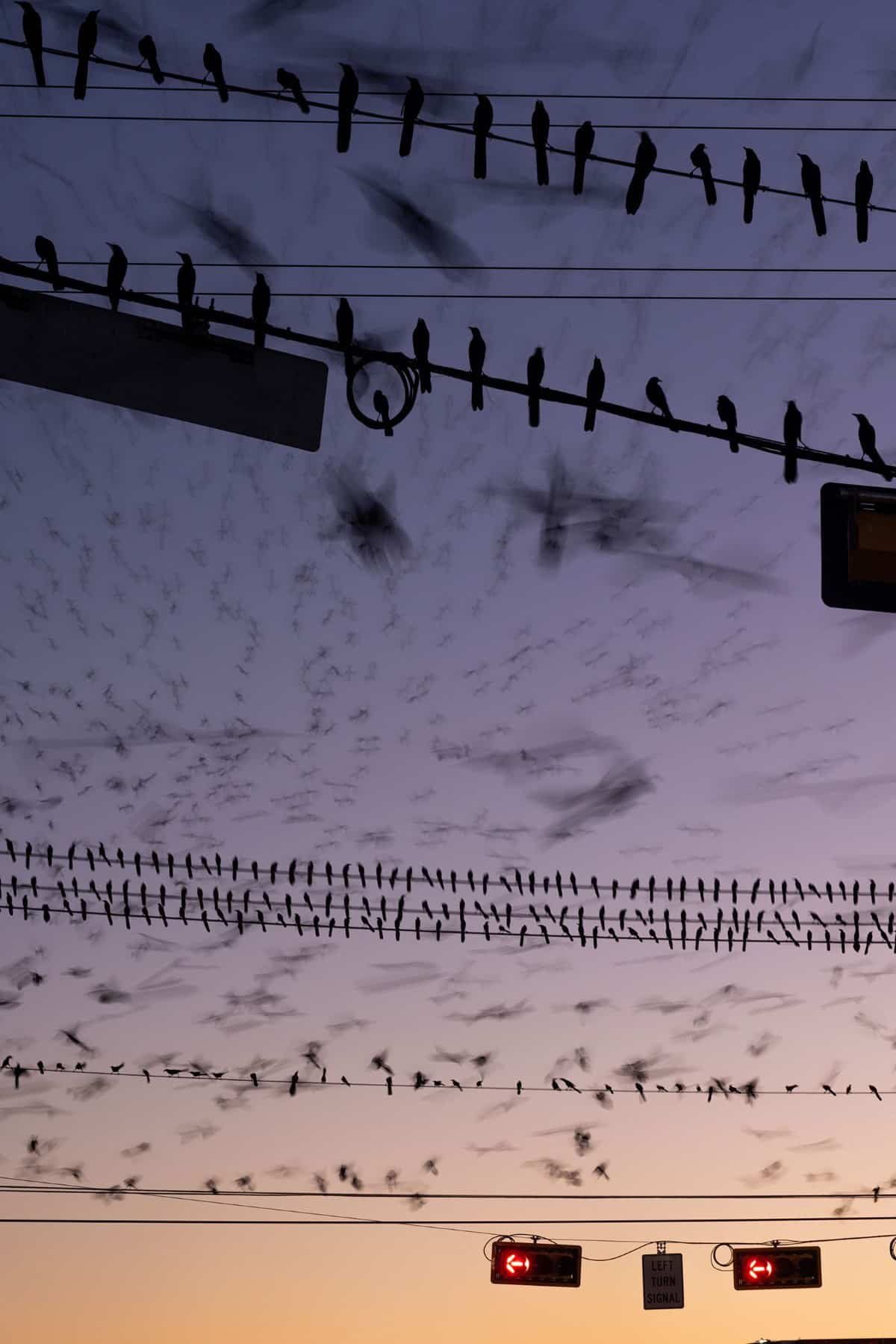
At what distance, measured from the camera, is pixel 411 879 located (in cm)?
1387

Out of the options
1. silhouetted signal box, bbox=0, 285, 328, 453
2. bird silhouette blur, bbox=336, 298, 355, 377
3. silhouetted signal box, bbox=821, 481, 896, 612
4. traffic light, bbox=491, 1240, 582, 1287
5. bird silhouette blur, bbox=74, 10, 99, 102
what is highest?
bird silhouette blur, bbox=74, 10, 99, 102

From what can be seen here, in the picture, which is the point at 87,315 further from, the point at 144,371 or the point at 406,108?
the point at 406,108

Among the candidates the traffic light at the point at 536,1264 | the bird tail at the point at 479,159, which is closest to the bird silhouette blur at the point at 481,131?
the bird tail at the point at 479,159

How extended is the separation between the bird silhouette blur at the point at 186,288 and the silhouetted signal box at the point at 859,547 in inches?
91.0

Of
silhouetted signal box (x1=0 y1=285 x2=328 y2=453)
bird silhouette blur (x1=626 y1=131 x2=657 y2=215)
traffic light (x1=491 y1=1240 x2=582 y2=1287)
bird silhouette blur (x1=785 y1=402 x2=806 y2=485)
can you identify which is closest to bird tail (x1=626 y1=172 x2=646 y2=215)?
bird silhouette blur (x1=626 y1=131 x2=657 y2=215)

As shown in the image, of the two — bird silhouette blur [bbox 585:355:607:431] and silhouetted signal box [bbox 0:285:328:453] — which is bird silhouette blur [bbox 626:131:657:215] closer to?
bird silhouette blur [bbox 585:355:607:431]

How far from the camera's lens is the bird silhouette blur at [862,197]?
22.8ft

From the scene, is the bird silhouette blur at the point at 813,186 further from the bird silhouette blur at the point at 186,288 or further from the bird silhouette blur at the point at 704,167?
the bird silhouette blur at the point at 186,288

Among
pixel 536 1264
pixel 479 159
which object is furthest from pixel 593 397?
pixel 536 1264

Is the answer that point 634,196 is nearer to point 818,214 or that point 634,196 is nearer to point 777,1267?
point 818,214

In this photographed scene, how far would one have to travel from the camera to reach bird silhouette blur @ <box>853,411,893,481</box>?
5.95 meters

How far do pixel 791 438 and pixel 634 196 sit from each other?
4.61ft

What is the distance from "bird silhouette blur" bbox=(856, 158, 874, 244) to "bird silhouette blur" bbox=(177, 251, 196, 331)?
2845 millimetres

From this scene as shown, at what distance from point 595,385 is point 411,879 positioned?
314 inches
